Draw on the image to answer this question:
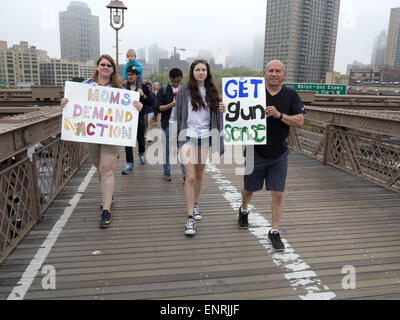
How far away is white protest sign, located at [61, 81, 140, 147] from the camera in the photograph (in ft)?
14.0

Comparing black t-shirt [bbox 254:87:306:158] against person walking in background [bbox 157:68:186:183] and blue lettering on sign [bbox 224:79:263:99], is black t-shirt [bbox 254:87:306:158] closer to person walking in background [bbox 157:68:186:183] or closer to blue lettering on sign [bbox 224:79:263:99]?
blue lettering on sign [bbox 224:79:263:99]

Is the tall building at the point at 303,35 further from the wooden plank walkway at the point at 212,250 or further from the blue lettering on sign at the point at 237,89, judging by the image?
the blue lettering on sign at the point at 237,89

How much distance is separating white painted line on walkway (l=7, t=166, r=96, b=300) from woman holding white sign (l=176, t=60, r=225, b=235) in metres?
1.58

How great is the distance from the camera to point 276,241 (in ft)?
13.0

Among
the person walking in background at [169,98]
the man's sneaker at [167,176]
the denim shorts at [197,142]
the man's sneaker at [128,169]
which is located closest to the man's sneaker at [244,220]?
the denim shorts at [197,142]

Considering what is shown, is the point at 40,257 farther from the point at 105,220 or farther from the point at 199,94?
the point at 199,94

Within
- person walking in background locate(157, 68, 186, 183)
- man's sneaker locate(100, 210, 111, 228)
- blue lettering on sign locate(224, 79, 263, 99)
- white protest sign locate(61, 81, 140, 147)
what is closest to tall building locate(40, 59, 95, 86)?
person walking in background locate(157, 68, 186, 183)

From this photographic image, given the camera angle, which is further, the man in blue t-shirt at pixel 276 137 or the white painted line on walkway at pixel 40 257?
the man in blue t-shirt at pixel 276 137

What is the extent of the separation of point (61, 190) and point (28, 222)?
1677 mm

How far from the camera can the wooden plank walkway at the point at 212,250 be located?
314cm

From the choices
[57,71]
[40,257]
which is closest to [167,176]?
[40,257]

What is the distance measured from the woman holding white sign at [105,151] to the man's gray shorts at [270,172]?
5.61 feet

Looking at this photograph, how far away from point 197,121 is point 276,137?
961 mm
